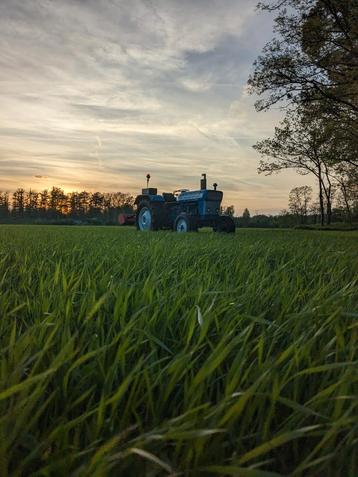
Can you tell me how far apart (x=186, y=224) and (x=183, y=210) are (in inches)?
84.9

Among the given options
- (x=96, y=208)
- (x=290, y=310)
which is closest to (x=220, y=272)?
(x=290, y=310)

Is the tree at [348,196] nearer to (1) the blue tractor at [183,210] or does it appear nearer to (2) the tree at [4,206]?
(1) the blue tractor at [183,210]

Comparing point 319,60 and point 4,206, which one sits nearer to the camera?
point 319,60

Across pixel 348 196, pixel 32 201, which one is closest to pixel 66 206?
pixel 32 201

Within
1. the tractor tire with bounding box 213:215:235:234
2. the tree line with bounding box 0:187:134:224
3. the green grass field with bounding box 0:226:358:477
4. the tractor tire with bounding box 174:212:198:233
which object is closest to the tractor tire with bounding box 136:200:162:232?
the tractor tire with bounding box 174:212:198:233

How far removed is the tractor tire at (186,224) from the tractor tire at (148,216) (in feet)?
4.87

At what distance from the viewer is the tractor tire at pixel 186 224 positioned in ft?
47.1

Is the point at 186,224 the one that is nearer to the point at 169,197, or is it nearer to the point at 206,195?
the point at 206,195

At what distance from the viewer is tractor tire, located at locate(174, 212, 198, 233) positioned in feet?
47.1

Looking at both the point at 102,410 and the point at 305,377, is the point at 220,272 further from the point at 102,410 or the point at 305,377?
the point at 102,410

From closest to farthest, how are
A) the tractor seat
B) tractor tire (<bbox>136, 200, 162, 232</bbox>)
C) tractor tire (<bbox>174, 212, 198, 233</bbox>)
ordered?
tractor tire (<bbox>174, 212, 198, 233</bbox>), tractor tire (<bbox>136, 200, 162, 232</bbox>), the tractor seat

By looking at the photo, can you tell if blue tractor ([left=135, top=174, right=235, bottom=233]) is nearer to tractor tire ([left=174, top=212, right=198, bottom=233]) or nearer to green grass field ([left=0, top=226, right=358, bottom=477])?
tractor tire ([left=174, top=212, right=198, bottom=233])

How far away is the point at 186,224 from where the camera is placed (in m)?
14.6

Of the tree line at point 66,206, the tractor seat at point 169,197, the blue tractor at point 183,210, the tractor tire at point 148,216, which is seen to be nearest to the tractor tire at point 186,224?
the blue tractor at point 183,210
